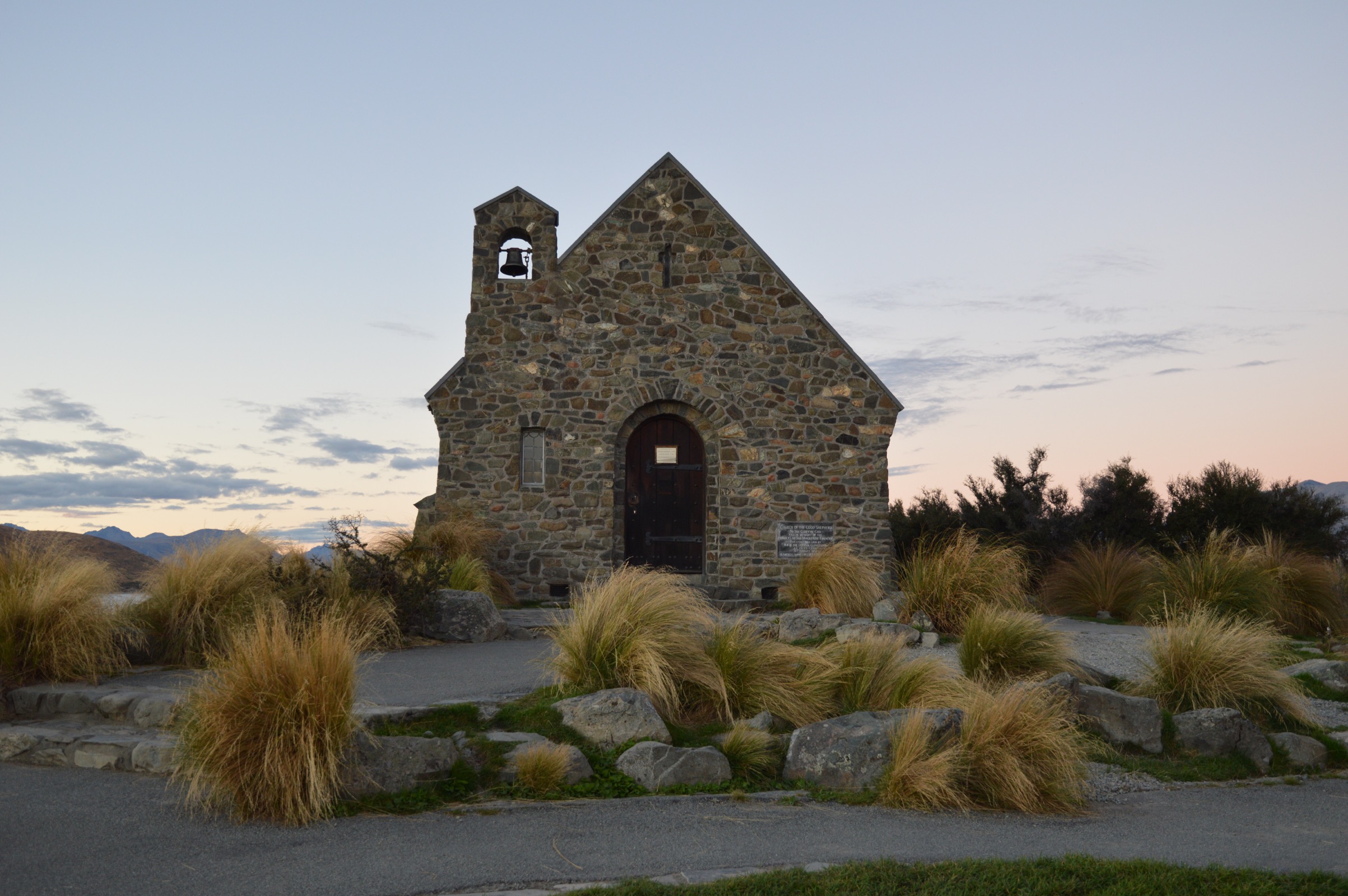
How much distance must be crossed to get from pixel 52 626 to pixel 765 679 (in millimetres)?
5840

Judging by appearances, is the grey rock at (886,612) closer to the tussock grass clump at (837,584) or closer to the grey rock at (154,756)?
the tussock grass clump at (837,584)

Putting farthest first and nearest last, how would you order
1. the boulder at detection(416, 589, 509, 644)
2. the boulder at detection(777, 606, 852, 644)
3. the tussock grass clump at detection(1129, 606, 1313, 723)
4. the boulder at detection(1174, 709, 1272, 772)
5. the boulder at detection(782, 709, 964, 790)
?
the boulder at detection(416, 589, 509, 644), the boulder at detection(777, 606, 852, 644), the tussock grass clump at detection(1129, 606, 1313, 723), the boulder at detection(1174, 709, 1272, 772), the boulder at detection(782, 709, 964, 790)

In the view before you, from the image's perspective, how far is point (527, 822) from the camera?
5.63 meters

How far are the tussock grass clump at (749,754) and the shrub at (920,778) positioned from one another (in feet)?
2.41

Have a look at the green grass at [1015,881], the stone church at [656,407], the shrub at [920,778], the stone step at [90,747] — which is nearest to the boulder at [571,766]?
the green grass at [1015,881]

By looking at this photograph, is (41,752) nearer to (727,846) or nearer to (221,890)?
(221,890)

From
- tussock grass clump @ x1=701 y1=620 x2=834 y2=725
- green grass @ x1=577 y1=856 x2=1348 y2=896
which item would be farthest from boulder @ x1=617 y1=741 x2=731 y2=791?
green grass @ x1=577 y1=856 x2=1348 y2=896

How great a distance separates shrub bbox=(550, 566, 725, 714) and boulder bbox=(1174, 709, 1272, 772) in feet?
11.8

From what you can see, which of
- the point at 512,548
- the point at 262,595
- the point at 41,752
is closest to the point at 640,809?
the point at 41,752

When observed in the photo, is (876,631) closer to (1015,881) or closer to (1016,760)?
(1016,760)

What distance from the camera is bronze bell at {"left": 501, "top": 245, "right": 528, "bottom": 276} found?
1585 centimetres

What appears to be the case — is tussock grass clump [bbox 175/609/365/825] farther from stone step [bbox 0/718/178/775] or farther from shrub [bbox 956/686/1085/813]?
shrub [bbox 956/686/1085/813]

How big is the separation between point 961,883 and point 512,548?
11.5 metres

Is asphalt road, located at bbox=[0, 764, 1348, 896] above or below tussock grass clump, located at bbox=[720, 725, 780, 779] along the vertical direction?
below
